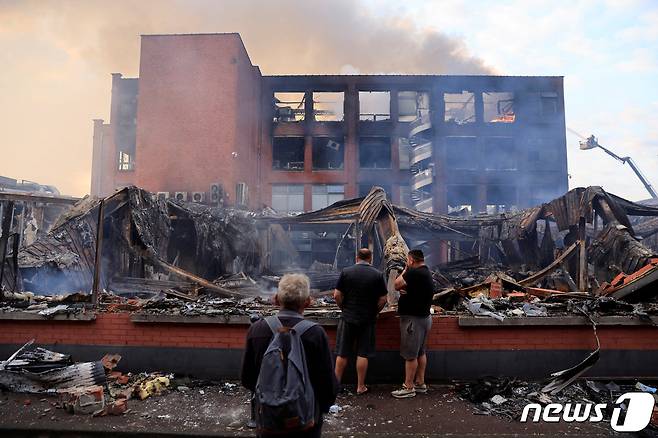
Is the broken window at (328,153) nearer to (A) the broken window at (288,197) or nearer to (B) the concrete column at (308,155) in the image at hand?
(B) the concrete column at (308,155)

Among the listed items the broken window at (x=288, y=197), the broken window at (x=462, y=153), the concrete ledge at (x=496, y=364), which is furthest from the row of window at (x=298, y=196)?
the concrete ledge at (x=496, y=364)

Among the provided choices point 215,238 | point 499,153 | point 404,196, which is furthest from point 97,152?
point 499,153

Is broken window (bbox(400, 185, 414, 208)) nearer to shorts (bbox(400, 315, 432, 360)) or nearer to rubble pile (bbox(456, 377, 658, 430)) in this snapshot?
rubble pile (bbox(456, 377, 658, 430))

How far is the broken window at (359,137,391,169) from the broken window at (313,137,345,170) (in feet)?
4.73

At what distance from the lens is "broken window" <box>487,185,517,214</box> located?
30125 mm

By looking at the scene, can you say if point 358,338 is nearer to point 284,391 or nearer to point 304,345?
point 304,345

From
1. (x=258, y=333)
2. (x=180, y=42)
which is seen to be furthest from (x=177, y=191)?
(x=258, y=333)

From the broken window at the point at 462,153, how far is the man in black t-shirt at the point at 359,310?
86.4 ft

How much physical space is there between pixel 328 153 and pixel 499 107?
41.7ft

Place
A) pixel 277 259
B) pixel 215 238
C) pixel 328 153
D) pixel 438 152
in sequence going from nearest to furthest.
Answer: pixel 215 238
pixel 277 259
pixel 438 152
pixel 328 153

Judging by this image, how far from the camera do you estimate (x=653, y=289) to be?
6.88 meters

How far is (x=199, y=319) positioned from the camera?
623 cm

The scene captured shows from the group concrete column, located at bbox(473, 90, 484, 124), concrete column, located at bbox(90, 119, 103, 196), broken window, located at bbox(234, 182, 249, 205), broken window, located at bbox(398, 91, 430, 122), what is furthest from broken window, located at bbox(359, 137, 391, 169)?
concrete column, located at bbox(90, 119, 103, 196)

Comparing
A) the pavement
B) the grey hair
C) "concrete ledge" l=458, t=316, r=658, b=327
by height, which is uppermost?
the grey hair
